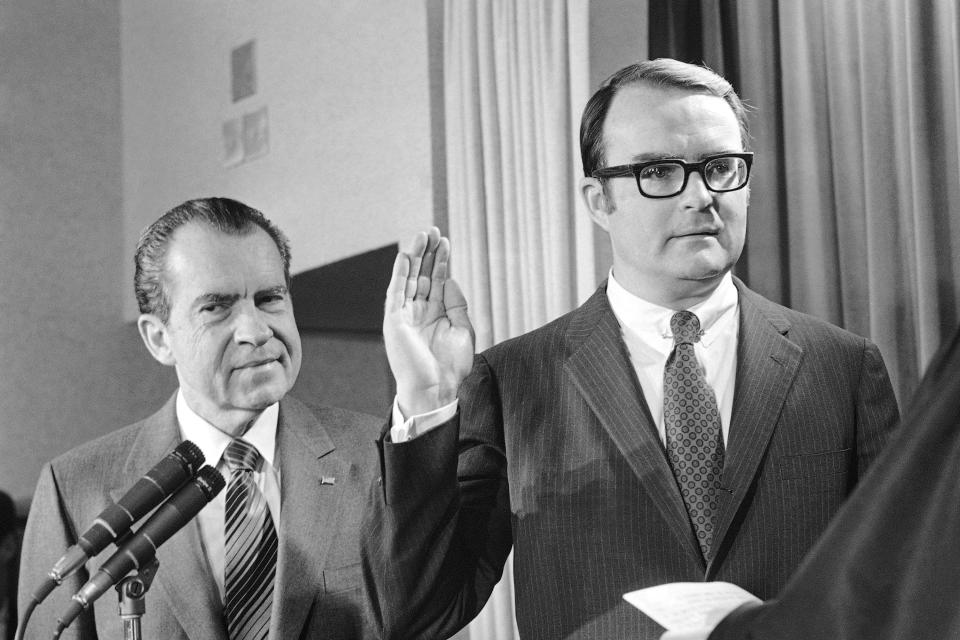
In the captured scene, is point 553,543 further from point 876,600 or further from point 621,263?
point 876,600

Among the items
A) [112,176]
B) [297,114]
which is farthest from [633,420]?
[112,176]

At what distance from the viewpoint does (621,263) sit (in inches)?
86.0

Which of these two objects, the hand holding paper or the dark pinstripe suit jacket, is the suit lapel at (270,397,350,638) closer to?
the dark pinstripe suit jacket

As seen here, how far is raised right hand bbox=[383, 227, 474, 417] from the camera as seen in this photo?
1.98 meters

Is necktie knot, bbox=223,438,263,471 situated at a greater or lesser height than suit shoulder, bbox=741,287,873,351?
lesser

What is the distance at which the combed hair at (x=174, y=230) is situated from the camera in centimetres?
274

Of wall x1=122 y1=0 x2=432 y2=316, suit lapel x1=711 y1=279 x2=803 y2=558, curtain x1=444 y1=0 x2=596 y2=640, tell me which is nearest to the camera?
suit lapel x1=711 y1=279 x2=803 y2=558

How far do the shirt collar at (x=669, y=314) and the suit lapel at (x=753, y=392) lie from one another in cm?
3

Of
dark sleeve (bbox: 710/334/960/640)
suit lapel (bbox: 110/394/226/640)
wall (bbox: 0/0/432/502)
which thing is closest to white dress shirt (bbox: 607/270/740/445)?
dark sleeve (bbox: 710/334/960/640)

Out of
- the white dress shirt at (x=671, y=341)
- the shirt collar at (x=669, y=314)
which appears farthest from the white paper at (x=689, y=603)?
the shirt collar at (x=669, y=314)

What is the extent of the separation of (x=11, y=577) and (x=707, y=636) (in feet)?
12.4

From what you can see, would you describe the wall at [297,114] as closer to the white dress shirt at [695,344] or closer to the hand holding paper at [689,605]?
the white dress shirt at [695,344]

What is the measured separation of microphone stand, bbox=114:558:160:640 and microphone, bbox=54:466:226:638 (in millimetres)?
15

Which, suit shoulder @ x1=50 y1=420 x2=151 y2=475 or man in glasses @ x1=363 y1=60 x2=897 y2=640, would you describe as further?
suit shoulder @ x1=50 y1=420 x2=151 y2=475
